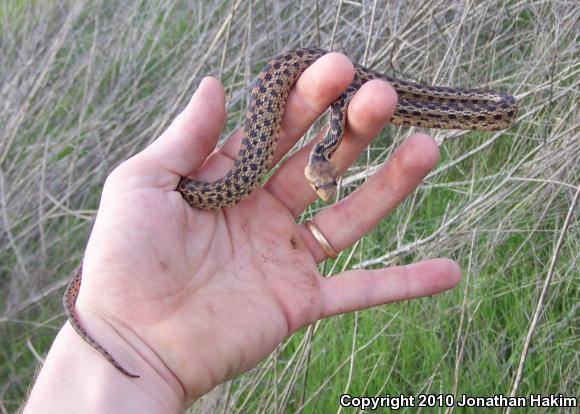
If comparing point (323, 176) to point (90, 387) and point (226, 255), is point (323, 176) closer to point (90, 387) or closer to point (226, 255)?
point (226, 255)

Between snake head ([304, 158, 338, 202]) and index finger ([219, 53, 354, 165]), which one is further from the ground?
index finger ([219, 53, 354, 165])

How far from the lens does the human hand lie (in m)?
3.25

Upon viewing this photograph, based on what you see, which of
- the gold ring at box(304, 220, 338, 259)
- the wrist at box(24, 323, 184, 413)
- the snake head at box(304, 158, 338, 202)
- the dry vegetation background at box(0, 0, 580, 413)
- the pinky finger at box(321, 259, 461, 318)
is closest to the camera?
the wrist at box(24, 323, 184, 413)

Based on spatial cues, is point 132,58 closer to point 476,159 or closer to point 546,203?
point 476,159

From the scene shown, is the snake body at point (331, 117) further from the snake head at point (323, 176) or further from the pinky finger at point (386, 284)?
the pinky finger at point (386, 284)

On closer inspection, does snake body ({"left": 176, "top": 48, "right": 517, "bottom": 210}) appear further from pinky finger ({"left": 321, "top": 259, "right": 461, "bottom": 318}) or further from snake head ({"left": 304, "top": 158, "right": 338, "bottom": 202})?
pinky finger ({"left": 321, "top": 259, "right": 461, "bottom": 318})

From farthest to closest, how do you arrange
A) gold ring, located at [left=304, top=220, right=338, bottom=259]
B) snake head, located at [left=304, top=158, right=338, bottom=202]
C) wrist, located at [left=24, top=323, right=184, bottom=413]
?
1. gold ring, located at [left=304, top=220, right=338, bottom=259]
2. snake head, located at [left=304, top=158, right=338, bottom=202]
3. wrist, located at [left=24, top=323, right=184, bottom=413]

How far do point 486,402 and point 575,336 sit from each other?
646mm

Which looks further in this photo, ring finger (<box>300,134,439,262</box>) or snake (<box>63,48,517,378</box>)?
snake (<box>63,48,517,378</box>)

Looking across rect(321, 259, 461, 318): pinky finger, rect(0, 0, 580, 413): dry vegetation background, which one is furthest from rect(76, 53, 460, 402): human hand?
rect(0, 0, 580, 413): dry vegetation background

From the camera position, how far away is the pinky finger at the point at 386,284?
3.45 metres

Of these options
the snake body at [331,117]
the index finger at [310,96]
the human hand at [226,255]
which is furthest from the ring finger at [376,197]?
the index finger at [310,96]

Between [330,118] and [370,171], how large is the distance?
1052 mm

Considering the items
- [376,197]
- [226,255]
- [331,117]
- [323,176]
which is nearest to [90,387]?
[226,255]
